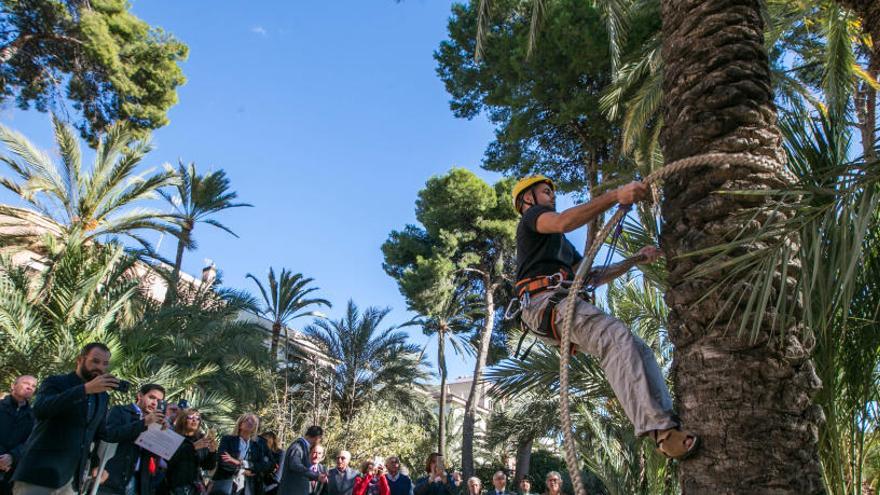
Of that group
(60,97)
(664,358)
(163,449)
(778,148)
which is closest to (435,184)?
(60,97)

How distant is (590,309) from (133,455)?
438 centimetres

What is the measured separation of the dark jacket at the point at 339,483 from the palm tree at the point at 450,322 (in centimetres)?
1633

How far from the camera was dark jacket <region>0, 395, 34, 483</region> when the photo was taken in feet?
17.3

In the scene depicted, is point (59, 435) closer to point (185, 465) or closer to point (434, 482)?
point (185, 465)

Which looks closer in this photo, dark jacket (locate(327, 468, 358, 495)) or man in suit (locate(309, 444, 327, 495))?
man in suit (locate(309, 444, 327, 495))

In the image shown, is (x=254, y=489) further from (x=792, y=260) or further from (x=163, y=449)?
(x=792, y=260)

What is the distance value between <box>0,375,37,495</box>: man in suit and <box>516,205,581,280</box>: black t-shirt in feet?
14.6

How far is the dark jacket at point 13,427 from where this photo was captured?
529cm

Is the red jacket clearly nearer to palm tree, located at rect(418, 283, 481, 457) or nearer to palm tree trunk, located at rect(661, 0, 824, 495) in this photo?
palm tree trunk, located at rect(661, 0, 824, 495)

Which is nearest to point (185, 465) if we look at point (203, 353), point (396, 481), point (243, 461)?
point (243, 461)

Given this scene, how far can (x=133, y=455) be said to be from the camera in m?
5.50

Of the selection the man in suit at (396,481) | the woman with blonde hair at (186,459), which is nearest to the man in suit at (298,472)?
the man in suit at (396,481)

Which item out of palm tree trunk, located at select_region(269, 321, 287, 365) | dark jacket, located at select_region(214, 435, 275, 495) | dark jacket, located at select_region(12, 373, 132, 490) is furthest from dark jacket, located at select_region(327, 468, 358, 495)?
palm tree trunk, located at select_region(269, 321, 287, 365)

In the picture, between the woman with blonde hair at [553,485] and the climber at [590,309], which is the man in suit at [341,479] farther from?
the climber at [590,309]
